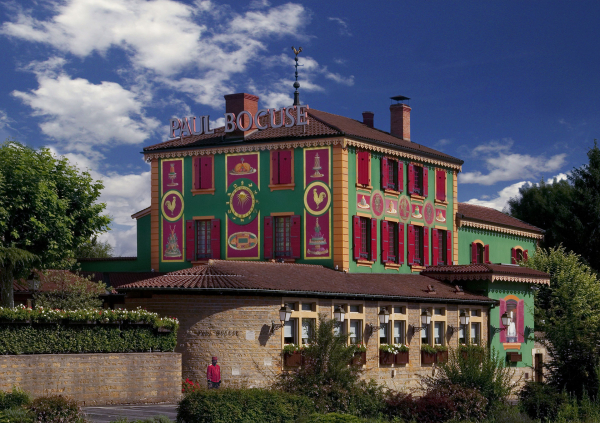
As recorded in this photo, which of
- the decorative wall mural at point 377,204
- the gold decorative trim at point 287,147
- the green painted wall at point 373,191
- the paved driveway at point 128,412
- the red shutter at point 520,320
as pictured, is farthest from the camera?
the red shutter at point 520,320

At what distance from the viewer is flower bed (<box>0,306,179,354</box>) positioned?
27.2 meters

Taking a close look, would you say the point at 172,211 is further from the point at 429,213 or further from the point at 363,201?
the point at 429,213

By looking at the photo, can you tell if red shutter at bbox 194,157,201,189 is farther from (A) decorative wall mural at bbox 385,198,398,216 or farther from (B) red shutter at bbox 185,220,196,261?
(A) decorative wall mural at bbox 385,198,398,216

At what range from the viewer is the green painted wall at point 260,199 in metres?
41.9

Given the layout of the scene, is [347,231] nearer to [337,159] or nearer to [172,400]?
[337,159]

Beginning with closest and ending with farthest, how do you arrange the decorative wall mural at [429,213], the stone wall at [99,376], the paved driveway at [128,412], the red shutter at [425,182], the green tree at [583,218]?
1. the paved driveway at [128,412]
2. the stone wall at [99,376]
3. the red shutter at [425,182]
4. the decorative wall mural at [429,213]
5. the green tree at [583,218]

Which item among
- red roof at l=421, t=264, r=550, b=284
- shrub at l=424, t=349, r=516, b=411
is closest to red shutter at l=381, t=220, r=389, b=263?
red roof at l=421, t=264, r=550, b=284

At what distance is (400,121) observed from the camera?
4975 centimetres

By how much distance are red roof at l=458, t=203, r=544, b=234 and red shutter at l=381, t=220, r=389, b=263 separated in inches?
300

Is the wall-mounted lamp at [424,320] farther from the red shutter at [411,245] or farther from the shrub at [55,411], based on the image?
the shrub at [55,411]

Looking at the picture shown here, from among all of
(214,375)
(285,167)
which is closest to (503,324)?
(285,167)

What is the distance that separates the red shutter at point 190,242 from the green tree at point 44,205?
381 centimetres

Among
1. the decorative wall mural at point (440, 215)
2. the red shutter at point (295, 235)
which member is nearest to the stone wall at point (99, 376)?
the red shutter at point (295, 235)

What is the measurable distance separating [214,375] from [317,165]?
540 inches
